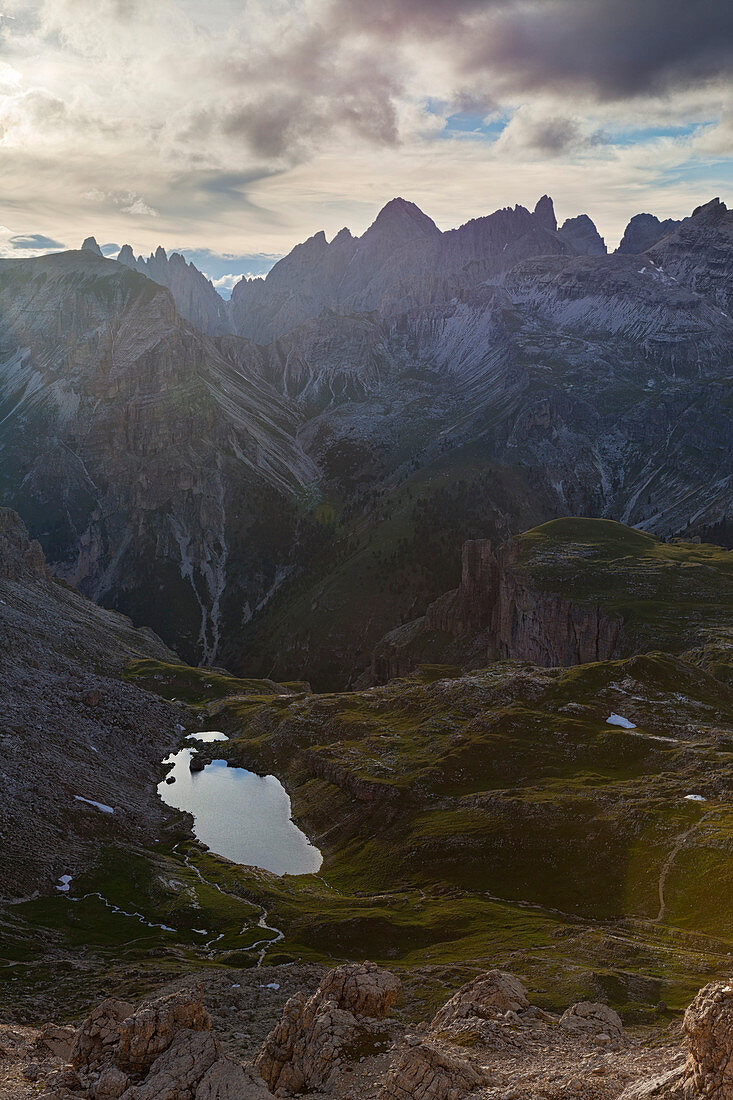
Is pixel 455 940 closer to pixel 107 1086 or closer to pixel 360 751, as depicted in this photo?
pixel 107 1086

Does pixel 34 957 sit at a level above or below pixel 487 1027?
below

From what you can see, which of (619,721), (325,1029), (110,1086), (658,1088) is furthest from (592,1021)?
A: (619,721)

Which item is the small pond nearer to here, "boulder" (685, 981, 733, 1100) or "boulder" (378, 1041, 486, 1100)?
"boulder" (378, 1041, 486, 1100)

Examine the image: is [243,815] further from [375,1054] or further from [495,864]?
[375,1054]

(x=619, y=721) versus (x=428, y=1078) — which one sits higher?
(x=428, y=1078)

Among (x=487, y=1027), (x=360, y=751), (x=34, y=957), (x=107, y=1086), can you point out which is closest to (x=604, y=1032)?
(x=487, y=1027)

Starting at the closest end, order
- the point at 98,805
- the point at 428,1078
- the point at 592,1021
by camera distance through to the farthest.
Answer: the point at 428,1078 < the point at 592,1021 < the point at 98,805

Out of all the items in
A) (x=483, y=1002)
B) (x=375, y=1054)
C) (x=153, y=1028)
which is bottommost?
(x=483, y=1002)
